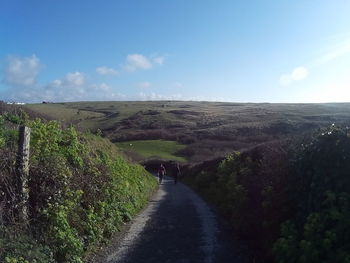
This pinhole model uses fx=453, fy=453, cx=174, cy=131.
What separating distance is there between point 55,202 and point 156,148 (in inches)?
2638

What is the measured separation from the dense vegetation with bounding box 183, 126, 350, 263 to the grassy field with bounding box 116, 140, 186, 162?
54985 millimetres

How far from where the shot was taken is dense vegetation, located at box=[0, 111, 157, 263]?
316 inches

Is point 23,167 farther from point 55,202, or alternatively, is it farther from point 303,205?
point 303,205

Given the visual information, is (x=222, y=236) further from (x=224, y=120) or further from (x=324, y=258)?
(x=224, y=120)

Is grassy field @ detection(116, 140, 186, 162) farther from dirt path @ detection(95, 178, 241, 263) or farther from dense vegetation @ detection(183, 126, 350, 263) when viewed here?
dense vegetation @ detection(183, 126, 350, 263)

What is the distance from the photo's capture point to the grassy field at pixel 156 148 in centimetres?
6936

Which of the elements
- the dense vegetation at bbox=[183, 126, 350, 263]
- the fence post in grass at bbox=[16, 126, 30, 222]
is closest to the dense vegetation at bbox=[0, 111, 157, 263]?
the fence post in grass at bbox=[16, 126, 30, 222]

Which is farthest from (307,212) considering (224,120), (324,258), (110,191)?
(224,120)

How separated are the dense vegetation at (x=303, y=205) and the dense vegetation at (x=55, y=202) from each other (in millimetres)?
3817

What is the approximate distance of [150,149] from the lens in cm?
7588

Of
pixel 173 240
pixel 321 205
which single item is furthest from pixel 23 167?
pixel 321 205

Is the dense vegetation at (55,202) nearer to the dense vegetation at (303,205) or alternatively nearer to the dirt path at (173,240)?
the dirt path at (173,240)

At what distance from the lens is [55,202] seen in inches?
372

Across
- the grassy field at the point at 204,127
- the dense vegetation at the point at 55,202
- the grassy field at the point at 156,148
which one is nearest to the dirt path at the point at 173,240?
the dense vegetation at the point at 55,202
